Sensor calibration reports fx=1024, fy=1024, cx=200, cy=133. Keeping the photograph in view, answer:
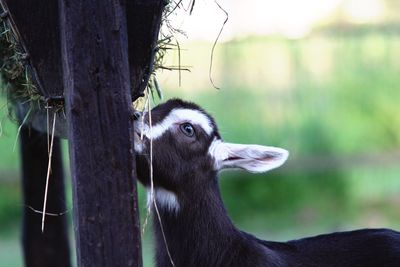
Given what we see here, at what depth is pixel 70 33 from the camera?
395cm

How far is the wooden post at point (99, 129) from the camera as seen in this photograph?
13.0ft

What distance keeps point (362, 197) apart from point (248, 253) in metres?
7.33

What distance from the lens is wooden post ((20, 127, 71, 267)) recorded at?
6598 mm

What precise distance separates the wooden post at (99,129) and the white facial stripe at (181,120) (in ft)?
3.66

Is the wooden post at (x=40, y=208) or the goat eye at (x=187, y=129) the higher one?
the goat eye at (x=187, y=129)

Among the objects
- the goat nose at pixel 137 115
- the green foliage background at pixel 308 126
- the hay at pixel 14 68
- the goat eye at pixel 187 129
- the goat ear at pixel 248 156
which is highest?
the hay at pixel 14 68

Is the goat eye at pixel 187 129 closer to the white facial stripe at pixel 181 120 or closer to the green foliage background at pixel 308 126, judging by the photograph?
the white facial stripe at pixel 181 120

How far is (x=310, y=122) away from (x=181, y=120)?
22.5 feet

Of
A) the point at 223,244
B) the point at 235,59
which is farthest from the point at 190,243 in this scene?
the point at 235,59

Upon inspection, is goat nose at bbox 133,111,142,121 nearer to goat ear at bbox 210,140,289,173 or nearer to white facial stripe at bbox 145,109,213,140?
white facial stripe at bbox 145,109,213,140

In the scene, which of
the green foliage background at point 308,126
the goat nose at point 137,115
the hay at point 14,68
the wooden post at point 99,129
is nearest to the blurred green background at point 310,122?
the green foliage background at point 308,126

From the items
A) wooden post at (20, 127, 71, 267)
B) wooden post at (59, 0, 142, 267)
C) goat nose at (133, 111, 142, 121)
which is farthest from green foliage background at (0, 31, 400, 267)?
wooden post at (59, 0, 142, 267)

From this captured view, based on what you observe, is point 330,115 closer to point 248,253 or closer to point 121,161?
point 248,253

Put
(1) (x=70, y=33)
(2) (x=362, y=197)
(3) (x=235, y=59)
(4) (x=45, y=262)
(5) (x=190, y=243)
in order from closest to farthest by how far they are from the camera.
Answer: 1. (1) (x=70, y=33)
2. (5) (x=190, y=243)
3. (4) (x=45, y=262)
4. (3) (x=235, y=59)
5. (2) (x=362, y=197)
